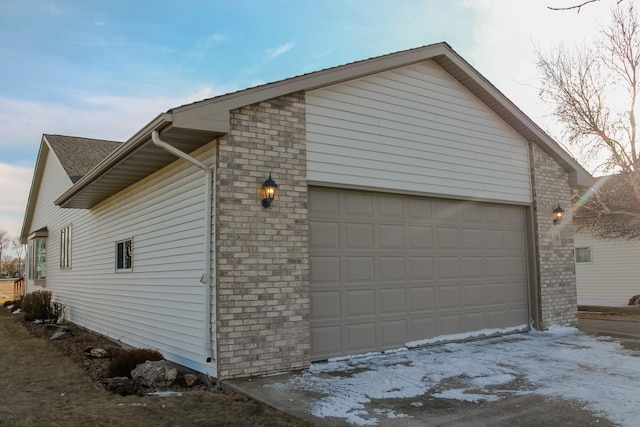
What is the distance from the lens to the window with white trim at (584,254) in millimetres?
20328

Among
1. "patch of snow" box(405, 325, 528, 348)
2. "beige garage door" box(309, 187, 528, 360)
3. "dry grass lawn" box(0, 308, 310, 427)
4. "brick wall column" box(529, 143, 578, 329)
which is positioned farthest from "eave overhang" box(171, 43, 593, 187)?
"patch of snow" box(405, 325, 528, 348)

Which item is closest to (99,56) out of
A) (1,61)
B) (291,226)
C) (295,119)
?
(1,61)

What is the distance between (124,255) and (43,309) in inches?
261

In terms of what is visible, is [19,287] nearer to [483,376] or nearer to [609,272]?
[483,376]

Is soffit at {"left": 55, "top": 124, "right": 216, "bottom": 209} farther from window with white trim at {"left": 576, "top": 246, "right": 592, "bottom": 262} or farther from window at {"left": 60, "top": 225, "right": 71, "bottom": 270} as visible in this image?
window with white trim at {"left": 576, "top": 246, "right": 592, "bottom": 262}

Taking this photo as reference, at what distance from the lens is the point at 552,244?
10.1 metres

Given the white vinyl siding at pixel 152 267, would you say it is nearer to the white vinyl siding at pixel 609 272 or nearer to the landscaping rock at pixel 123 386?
the landscaping rock at pixel 123 386

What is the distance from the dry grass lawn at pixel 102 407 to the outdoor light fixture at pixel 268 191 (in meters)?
2.35

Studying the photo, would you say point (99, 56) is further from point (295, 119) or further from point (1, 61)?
point (295, 119)

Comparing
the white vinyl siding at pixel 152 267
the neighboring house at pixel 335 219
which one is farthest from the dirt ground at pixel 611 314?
the white vinyl siding at pixel 152 267

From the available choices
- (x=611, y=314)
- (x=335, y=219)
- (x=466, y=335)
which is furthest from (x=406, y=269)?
(x=611, y=314)

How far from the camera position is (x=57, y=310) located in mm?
15320

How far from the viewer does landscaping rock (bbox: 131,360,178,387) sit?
630cm

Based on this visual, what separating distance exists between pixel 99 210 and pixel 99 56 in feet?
11.6
